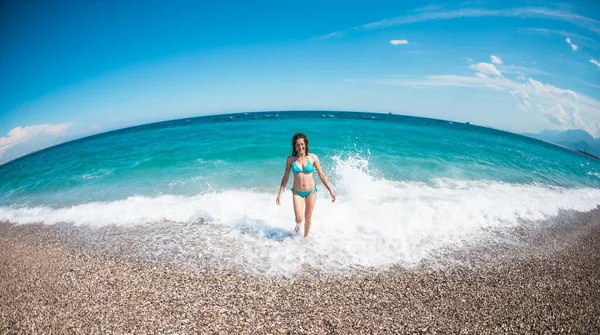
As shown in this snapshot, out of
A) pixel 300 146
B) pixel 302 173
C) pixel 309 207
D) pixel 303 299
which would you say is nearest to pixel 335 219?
pixel 309 207

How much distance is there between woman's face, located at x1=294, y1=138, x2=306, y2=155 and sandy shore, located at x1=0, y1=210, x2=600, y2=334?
2627mm

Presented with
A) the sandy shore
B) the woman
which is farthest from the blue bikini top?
the sandy shore

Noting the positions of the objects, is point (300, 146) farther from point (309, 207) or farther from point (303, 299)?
point (303, 299)

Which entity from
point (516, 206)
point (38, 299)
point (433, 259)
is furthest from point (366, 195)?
point (38, 299)

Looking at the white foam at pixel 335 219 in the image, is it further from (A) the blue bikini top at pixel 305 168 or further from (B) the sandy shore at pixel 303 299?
(A) the blue bikini top at pixel 305 168

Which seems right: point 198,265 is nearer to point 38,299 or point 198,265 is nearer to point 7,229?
point 38,299

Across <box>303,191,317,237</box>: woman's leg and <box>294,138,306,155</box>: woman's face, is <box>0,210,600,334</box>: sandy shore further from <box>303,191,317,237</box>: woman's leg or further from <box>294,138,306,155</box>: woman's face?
<box>294,138,306,155</box>: woman's face

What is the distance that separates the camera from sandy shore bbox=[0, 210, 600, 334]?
3416mm

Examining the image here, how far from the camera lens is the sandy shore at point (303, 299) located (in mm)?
3416

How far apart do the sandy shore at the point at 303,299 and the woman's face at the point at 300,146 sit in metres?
2.63

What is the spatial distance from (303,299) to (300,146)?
299 centimetres

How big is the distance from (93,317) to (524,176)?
754 inches

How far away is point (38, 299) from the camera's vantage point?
4.02 m

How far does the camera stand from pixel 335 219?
261 inches
